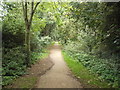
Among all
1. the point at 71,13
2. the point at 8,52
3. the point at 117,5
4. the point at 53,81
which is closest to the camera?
the point at 117,5

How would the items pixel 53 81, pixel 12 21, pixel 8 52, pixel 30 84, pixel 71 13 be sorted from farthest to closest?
pixel 12 21 → pixel 8 52 → pixel 71 13 → pixel 53 81 → pixel 30 84

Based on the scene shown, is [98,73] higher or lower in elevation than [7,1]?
lower

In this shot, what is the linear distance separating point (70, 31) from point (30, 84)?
569 inches

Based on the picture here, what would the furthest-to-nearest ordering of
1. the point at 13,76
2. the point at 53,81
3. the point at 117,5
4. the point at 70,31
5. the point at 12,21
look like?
the point at 70,31, the point at 12,21, the point at 13,76, the point at 53,81, the point at 117,5

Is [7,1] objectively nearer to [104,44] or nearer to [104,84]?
[104,44]

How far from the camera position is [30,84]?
16.2 ft

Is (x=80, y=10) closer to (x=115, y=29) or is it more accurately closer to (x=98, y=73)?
(x=115, y=29)

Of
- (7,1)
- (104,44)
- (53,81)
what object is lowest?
(53,81)

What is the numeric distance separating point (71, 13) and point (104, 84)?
188 inches

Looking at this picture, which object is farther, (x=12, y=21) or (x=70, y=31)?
(x=70, y=31)

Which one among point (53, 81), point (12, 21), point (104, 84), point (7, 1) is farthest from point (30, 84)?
point (7, 1)

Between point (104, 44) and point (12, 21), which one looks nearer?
point (104, 44)

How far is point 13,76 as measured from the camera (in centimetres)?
575

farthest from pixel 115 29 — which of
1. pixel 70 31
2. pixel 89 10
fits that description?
pixel 70 31
